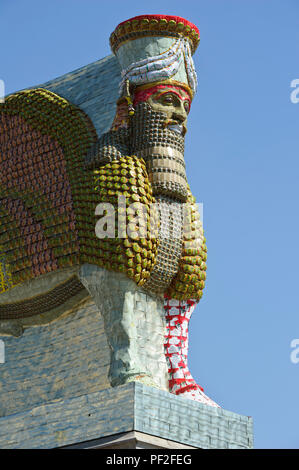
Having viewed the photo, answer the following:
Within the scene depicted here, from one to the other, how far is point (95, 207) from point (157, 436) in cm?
314

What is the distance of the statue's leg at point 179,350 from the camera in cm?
1627

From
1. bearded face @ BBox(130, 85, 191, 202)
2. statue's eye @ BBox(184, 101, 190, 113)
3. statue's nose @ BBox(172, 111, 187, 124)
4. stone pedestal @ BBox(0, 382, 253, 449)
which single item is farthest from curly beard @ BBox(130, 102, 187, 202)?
stone pedestal @ BBox(0, 382, 253, 449)

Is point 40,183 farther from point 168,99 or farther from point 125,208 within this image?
point 168,99

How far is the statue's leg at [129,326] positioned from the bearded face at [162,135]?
54.7 inches

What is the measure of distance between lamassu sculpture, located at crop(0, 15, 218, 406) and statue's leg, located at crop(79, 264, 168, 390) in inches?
0.6

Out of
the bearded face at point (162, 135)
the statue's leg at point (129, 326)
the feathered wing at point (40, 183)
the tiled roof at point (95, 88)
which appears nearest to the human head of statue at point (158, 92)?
the bearded face at point (162, 135)

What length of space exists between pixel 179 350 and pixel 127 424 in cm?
198

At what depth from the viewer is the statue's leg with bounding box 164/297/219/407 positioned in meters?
16.3

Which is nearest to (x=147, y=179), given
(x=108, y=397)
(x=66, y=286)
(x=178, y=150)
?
(x=178, y=150)

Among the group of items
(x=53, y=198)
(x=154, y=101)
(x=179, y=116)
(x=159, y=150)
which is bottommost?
(x=53, y=198)

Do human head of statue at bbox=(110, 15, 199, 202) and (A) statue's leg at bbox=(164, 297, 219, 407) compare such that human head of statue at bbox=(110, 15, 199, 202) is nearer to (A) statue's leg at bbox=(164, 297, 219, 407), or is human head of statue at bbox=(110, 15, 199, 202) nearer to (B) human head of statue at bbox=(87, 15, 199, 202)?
(B) human head of statue at bbox=(87, 15, 199, 202)

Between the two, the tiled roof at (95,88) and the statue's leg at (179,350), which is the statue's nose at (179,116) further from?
the statue's leg at (179,350)

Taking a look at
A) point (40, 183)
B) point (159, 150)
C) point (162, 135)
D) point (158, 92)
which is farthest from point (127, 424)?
point (158, 92)

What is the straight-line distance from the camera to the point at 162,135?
656 inches
